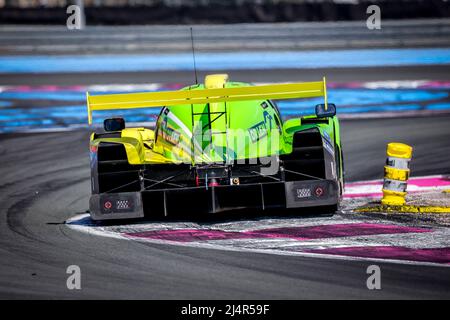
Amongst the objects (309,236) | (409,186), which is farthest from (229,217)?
(409,186)

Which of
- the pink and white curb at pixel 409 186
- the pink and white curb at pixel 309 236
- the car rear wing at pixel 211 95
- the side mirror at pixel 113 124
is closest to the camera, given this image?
the pink and white curb at pixel 309 236

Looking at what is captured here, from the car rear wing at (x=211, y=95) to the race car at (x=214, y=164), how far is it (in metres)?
0.01

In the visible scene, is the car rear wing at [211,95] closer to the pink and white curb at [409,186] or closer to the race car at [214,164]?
the race car at [214,164]

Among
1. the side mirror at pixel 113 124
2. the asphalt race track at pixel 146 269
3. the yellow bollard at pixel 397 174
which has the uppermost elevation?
the side mirror at pixel 113 124

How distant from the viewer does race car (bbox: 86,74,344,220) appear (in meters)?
11.0

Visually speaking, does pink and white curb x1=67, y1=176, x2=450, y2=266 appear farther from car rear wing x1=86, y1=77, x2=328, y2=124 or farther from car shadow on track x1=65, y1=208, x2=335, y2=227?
car rear wing x1=86, y1=77, x2=328, y2=124

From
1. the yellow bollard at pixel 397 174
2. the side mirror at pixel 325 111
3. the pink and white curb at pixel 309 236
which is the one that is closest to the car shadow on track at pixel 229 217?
the pink and white curb at pixel 309 236

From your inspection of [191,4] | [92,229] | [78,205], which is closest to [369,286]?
[92,229]

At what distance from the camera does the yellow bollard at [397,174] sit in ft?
39.3

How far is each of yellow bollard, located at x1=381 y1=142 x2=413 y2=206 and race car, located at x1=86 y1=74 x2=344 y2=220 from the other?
92 centimetres

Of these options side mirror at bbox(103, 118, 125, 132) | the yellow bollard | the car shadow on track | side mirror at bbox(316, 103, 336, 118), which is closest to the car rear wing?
side mirror at bbox(316, 103, 336, 118)

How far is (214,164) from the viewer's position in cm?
1110

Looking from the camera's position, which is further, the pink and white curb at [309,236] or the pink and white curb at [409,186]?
the pink and white curb at [409,186]

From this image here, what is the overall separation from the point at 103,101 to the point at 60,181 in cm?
374
